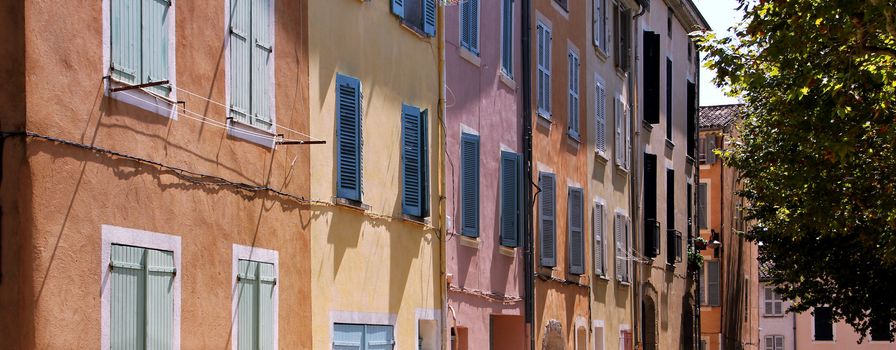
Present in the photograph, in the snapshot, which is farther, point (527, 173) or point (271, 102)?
point (527, 173)

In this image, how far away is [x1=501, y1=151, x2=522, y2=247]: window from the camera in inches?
862

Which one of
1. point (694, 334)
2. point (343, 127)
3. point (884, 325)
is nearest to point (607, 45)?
point (884, 325)

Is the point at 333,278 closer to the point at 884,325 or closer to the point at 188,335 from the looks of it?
the point at 188,335

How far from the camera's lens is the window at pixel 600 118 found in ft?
93.4

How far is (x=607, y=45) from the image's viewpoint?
3000cm

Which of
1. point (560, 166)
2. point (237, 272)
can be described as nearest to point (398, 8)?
point (237, 272)

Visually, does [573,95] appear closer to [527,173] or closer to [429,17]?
[527,173]

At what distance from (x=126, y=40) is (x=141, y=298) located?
1983 millimetres

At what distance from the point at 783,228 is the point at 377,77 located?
14.5m

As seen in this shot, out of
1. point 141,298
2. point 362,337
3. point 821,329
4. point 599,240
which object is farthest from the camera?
point 821,329

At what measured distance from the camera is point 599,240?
1107 inches

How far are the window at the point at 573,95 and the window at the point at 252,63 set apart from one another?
42.3 ft

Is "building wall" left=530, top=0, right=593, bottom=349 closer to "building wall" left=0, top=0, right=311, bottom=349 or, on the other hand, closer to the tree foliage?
the tree foliage

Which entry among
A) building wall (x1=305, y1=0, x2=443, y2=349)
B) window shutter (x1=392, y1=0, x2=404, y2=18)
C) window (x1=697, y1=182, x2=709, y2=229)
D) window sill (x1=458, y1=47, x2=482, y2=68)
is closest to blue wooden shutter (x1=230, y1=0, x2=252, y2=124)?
building wall (x1=305, y1=0, x2=443, y2=349)
